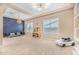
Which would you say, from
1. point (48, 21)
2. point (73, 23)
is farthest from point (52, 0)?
point (73, 23)

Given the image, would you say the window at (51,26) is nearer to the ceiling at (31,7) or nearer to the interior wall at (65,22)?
the interior wall at (65,22)

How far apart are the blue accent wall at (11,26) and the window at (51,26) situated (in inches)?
18.9

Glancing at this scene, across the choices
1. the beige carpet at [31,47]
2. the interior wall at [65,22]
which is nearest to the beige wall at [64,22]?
the interior wall at [65,22]

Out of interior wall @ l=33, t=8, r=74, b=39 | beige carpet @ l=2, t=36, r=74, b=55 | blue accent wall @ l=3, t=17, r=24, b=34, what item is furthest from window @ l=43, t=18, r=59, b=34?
blue accent wall @ l=3, t=17, r=24, b=34

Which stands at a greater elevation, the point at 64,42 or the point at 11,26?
the point at 11,26

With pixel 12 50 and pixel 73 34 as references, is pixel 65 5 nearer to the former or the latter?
pixel 73 34

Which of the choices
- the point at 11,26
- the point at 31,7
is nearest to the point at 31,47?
the point at 11,26

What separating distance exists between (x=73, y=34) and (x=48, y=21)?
0.56 metres

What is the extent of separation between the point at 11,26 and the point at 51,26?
0.82 metres

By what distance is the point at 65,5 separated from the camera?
1861 millimetres

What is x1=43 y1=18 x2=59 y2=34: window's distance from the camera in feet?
6.37

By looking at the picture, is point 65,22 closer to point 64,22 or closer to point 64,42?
point 64,22

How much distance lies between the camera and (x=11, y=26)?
1.96m

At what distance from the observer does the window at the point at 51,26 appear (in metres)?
1.94
